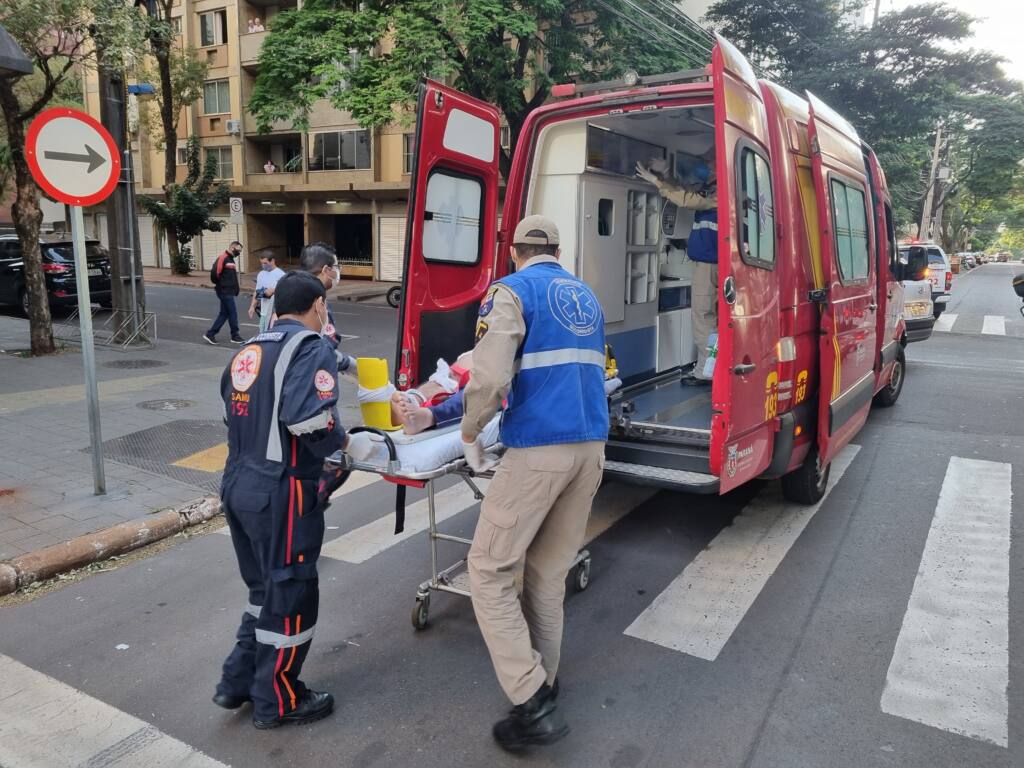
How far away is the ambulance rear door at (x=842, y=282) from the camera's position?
17.0ft

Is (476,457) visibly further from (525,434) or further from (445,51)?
(445,51)

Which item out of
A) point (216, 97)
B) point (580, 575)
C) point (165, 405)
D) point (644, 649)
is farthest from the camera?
point (216, 97)

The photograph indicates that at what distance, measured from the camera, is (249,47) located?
3216cm

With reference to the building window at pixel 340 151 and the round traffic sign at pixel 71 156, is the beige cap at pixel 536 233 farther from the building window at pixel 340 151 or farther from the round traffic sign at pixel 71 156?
the building window at pixel 340 151

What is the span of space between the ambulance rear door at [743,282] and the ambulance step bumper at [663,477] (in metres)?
0.10

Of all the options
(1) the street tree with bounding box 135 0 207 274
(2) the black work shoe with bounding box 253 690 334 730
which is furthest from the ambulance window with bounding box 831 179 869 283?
(1) the street tree with bounding box 135 0 207 274

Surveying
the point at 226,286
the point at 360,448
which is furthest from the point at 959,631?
the point at 226,286

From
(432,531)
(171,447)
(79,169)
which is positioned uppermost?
(79,169)

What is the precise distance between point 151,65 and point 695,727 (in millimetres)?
33589

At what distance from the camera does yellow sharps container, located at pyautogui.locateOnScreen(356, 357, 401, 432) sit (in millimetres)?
3898

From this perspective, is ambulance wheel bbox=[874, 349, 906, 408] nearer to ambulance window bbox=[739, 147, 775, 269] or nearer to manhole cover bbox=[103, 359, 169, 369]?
ambulance window bbox=[739, 147, 775, 269]

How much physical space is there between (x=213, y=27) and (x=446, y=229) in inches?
1331

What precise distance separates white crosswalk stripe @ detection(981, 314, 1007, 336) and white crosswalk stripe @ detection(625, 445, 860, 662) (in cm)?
1453

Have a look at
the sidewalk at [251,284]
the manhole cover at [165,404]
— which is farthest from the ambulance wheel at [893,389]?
the sidewalk at [251,284]
